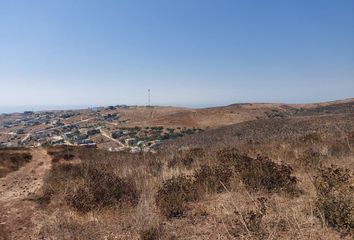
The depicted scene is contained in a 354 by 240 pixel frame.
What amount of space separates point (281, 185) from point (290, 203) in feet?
3.97

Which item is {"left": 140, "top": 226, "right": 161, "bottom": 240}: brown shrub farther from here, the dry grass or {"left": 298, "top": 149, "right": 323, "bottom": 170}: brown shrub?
{"left": 298, "top": 149, "right": 323, "bottom": 170}: brown shrub

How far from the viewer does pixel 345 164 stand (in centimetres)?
906

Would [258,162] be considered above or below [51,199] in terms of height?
above

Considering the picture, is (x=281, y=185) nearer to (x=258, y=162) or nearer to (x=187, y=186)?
(x=258, y=162)

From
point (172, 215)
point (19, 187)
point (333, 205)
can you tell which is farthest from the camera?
point (19, 187)

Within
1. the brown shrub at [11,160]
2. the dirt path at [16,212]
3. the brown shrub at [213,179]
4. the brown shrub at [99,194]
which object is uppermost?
the brown shrub at [213,179]

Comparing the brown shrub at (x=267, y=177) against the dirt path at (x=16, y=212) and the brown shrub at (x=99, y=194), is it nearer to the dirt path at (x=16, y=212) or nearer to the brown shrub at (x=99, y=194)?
the brown shrub at (x=99, y=194)

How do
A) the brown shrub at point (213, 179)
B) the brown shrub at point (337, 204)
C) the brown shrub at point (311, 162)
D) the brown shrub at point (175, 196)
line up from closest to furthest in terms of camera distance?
the brown shrub at point (337, 204), the brown shrub at point (175, 196), the brown shrub at point (213, 179), the brown shrub at point (311, 162)

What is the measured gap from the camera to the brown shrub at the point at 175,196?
281 inches

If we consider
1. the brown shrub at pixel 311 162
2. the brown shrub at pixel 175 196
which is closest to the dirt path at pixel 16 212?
the brown shrub at pixel 175 196

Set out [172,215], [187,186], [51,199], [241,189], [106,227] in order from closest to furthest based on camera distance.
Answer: [106,227]
[172,215]
[241,189]
[187,186]
[51,199]

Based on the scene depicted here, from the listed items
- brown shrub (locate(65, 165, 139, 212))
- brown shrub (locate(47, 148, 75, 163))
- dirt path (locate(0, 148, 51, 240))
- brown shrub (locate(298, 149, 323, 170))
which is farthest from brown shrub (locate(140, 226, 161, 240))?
brown shrub (locate(47, 148, 75, 163))

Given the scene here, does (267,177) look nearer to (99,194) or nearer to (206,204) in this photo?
(206,204)

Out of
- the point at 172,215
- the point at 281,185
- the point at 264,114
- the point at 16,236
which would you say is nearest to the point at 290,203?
the point at 281,185
